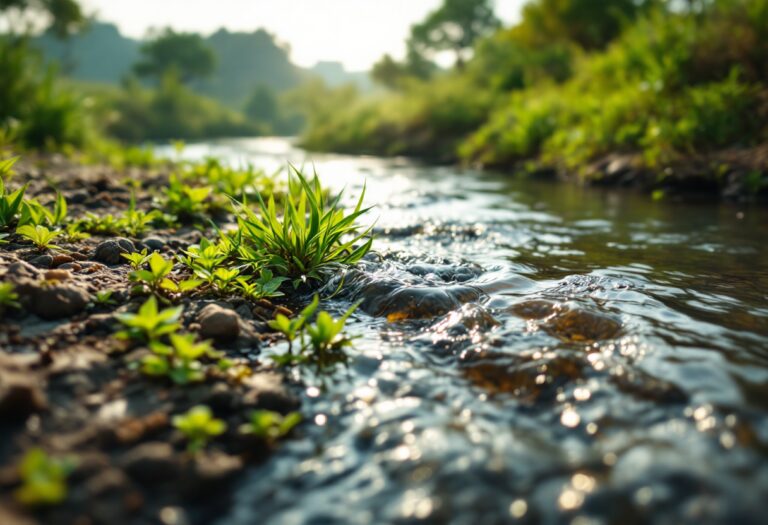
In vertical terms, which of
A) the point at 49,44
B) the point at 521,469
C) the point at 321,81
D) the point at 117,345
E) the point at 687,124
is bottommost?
the point at 521,469

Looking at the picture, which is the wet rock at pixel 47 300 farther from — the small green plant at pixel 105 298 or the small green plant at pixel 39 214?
the small green plant at pixel 39 214

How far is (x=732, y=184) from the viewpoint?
21.6 feet

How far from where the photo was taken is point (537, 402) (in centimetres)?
176

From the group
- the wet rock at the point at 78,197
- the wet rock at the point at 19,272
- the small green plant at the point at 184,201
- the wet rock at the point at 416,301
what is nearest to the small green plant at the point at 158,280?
the wet rock at the point at 19,272

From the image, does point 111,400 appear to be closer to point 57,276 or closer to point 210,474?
point 210,474

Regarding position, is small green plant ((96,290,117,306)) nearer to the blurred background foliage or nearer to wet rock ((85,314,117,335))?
wet rock ((85,314,117,335))

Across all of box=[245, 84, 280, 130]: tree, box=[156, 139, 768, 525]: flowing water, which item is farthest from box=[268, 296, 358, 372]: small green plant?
box=[245, 84, 280, 130]: tree

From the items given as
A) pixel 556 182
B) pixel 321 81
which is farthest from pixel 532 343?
pixel 321 81

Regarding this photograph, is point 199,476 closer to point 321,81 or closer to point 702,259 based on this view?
point 702,259

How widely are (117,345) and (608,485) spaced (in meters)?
1.76

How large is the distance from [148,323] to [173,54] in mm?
98510

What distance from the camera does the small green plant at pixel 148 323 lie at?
73.0 inches

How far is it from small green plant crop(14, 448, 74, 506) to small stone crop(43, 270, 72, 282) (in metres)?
1.26

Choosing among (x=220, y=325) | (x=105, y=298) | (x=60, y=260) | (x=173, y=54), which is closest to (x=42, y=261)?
(x=60, y=260)
